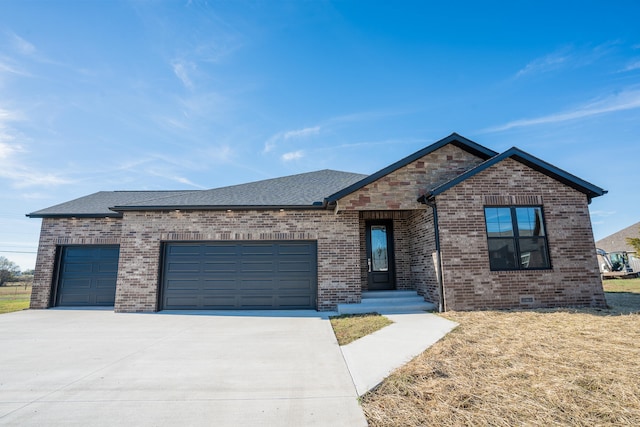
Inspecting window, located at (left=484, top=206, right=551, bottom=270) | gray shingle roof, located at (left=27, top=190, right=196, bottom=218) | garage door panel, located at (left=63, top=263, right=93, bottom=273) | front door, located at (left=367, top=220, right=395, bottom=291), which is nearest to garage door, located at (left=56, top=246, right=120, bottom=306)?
garage door panel, located at (left=63, top=263, right=93, bottom=273)

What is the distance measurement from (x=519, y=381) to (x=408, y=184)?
668 cm

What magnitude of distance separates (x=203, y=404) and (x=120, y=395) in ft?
3.62

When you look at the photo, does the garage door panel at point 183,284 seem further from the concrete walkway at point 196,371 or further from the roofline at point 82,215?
the roofline at point 82,215

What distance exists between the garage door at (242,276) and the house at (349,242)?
34 millimetres

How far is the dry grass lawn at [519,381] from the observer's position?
110 inches

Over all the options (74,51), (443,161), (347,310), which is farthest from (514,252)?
(74,51)

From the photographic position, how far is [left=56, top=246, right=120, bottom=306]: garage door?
11.1m

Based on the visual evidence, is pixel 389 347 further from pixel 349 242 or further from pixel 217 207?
pixel 217 207

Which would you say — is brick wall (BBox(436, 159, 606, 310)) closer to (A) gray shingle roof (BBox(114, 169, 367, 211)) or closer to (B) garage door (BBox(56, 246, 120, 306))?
(A) gray shingle roof (BBox(114, 169, 367, 211))

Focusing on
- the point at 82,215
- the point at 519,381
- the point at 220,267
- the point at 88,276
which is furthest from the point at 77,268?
the point at 519,381

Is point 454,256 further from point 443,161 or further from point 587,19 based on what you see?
point 587,19

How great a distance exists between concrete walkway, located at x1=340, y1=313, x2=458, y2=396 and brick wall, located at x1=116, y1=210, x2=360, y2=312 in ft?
9.09

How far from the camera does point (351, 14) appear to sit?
9133 millimetres

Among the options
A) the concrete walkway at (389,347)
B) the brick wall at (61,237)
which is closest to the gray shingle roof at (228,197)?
the brick wall at (61,237)
